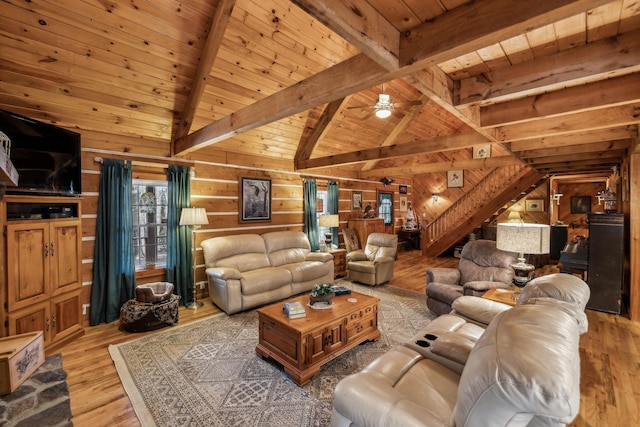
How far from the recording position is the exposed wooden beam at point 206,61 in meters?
3.12

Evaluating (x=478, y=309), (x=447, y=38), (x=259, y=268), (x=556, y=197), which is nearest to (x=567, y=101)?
(x=447, y=38)

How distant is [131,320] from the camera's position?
348 centimetres

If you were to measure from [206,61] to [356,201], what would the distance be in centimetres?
518

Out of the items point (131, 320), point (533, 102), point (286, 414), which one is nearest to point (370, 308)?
point (286, 414)

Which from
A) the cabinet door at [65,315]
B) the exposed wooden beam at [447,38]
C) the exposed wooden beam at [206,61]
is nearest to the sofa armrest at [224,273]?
the cabinet door at [65,315]

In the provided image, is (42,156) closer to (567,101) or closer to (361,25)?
(361,25)

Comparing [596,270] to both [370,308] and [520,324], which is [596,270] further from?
[520,324]

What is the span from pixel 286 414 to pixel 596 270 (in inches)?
196

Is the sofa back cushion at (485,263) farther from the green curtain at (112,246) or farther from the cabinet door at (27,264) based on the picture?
the cabinet door at (27,264)

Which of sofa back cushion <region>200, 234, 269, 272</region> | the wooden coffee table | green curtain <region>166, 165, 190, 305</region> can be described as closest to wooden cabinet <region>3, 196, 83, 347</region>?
green curtain <region>166, 165, 190, 305</region>

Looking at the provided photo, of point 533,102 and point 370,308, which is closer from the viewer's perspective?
point 533,102

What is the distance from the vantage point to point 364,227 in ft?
23.4

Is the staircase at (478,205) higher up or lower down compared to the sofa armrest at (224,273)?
higher up

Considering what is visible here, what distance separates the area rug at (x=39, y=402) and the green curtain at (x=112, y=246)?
135cm
